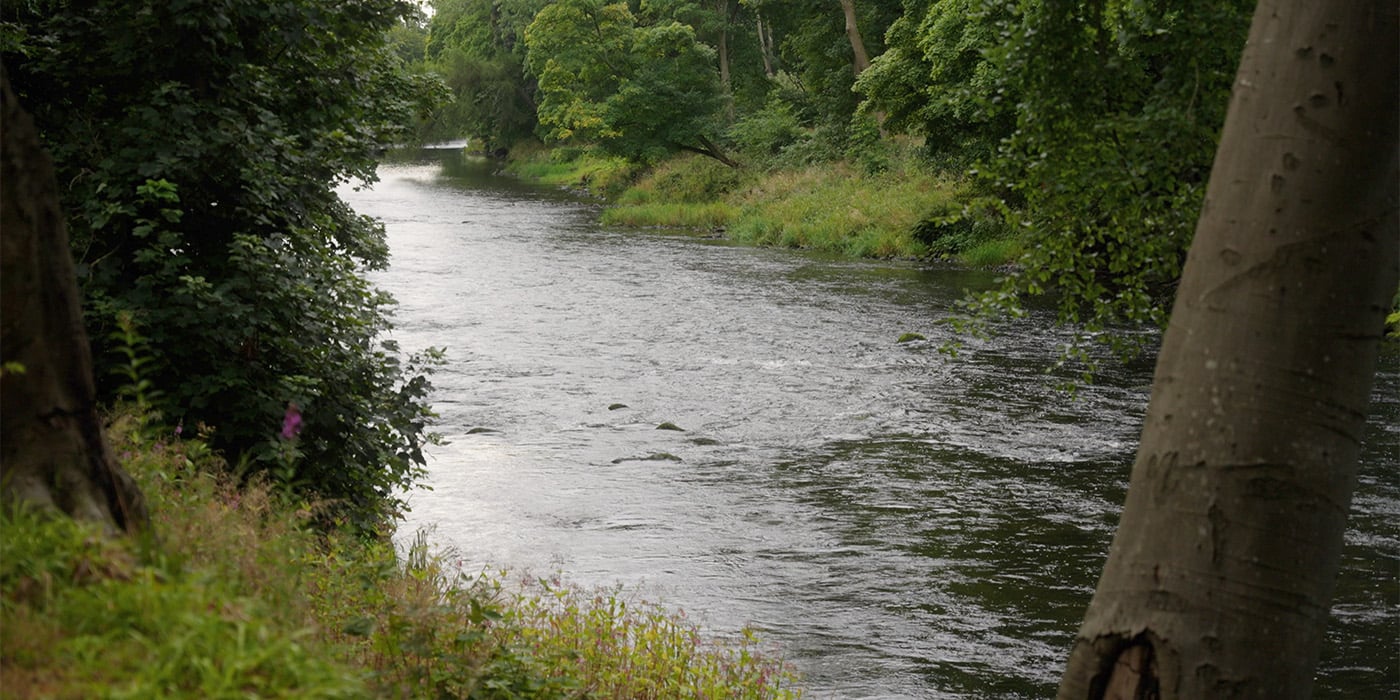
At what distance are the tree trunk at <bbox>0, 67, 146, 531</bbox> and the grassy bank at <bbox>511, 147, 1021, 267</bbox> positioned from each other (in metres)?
21.9

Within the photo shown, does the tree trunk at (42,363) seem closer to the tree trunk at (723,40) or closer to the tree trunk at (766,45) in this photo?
the tree trunk at (723,40)

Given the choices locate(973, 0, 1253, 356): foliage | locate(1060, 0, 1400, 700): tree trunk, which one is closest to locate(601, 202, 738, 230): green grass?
locate(973, 0, 1253, 356): foliage

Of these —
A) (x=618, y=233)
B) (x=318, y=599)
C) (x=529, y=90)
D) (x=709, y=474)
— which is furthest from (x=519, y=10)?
(x=318, y=599)

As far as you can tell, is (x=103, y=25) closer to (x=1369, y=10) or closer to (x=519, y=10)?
(x=1369, y=10)

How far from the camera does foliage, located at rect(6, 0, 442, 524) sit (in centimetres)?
780

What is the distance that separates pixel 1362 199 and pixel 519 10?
76268 millimetres

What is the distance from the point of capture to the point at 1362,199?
4.64m

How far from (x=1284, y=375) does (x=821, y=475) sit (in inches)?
374

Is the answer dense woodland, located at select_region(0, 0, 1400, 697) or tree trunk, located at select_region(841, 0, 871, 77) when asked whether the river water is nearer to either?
dense woodland, located at select_region(0, 0, 1400, 697)

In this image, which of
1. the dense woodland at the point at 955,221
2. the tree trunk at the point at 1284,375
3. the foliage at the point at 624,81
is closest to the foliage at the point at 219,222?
the dense woodland at the point at 955,221

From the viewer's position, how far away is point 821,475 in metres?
14.0

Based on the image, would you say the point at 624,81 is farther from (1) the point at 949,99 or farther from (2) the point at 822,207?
(1) the point at 949,99

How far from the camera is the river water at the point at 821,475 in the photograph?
31.9 feet

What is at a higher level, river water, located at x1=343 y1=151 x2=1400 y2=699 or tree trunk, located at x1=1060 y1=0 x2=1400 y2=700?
tree trunk, located at x1=1060 y1=0 x2=1400 y2=700
